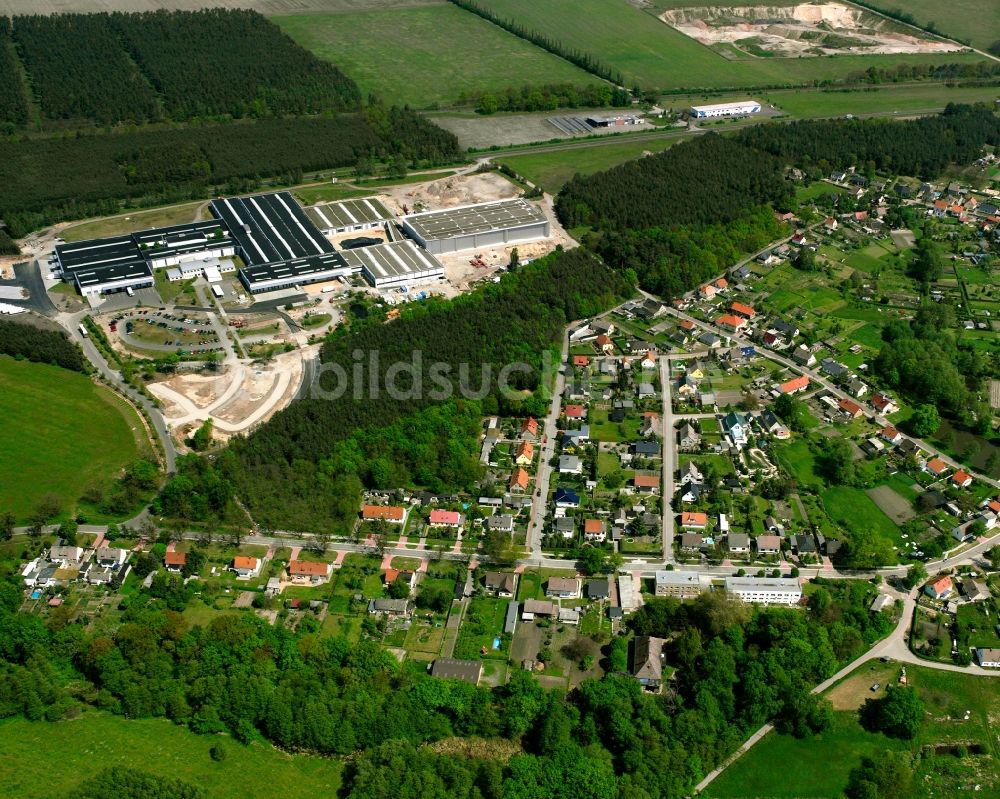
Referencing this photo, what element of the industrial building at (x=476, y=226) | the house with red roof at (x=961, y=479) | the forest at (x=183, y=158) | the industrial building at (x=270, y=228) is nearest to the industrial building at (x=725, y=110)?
the forest at (x=183, y=158)

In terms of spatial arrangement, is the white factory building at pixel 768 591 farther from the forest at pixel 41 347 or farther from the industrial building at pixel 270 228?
the industrial building at pixel 270 228

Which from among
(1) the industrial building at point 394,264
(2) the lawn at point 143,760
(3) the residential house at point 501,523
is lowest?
(2) the lawn at point 143,760

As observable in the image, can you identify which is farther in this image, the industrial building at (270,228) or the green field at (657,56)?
the green field at (657,56)

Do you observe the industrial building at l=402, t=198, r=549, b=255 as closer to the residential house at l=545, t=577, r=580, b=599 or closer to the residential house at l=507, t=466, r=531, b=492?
the residential house at l=507, t=466, r=531, b=492

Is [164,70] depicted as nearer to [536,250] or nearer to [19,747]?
[536,250]

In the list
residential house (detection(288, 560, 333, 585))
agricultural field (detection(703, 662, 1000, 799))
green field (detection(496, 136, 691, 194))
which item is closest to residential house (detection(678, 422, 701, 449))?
agricultural field (detection(703, 662, 1000, 799))

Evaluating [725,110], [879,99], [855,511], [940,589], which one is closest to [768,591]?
[940,589]

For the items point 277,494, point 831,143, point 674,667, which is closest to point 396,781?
point 674,667
